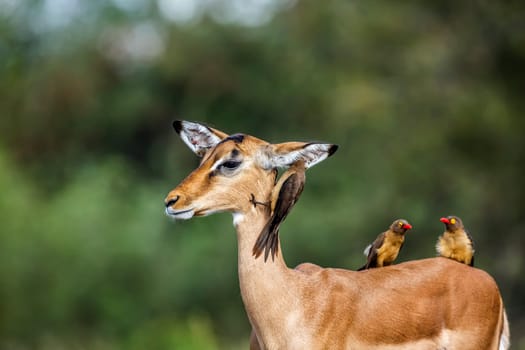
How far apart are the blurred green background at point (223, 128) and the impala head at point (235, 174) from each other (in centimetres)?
811

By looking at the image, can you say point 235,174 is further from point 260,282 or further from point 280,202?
point 260,282

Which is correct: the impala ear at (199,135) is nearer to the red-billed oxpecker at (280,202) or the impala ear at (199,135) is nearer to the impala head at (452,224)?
the red-billed oxpecker at (280,202)

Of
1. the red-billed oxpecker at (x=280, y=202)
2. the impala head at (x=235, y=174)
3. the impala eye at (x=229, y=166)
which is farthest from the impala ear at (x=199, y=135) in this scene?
the red-billed oxpecker at (x=280, y=202)

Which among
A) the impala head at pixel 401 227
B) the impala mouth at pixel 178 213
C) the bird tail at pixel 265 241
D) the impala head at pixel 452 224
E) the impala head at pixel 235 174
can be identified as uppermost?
the impala head at pixel 235 174

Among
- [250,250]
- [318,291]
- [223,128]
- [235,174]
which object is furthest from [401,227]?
[223,128]

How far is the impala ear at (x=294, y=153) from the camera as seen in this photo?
4.47 m

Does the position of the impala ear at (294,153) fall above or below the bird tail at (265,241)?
above

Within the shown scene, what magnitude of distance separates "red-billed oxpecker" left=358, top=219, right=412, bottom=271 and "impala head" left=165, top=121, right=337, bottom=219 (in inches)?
27.8

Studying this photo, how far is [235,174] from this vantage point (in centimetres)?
459

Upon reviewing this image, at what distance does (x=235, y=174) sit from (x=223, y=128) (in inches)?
920

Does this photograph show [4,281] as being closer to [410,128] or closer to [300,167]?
[410,128]

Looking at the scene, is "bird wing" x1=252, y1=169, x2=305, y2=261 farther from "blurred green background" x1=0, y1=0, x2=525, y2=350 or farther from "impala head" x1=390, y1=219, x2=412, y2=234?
"blurred green background" x1=0, y1=0, x2=525, y2=350

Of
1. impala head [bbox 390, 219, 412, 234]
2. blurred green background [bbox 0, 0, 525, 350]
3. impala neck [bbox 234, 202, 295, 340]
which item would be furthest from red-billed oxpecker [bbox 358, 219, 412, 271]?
blurred green background [bbox 0, 0, 525, 350]

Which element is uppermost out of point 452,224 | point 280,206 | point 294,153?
point 294,153
